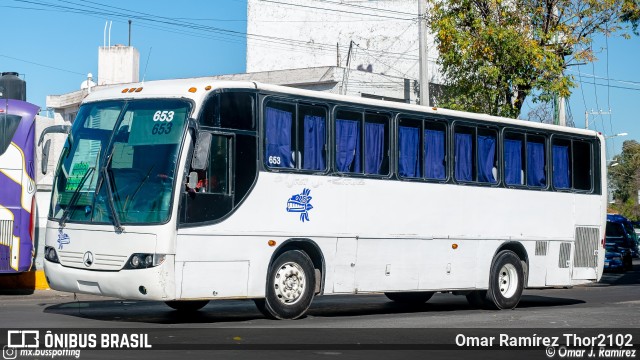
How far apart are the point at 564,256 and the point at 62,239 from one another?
10392 mm

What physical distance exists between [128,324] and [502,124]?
8.80 metres

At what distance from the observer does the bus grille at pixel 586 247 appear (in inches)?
852

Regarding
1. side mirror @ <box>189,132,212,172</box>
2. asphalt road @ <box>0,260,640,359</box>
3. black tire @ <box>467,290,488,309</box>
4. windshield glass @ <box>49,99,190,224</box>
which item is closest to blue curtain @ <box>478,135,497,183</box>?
black tire @ <box>467,290,488,309</box>

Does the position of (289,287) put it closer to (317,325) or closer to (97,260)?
(317,325)

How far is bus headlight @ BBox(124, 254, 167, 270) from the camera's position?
14258mm

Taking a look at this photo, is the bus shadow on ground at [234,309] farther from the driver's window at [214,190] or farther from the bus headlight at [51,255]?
the driver's window at [214,190]

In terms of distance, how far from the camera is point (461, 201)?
1914cm

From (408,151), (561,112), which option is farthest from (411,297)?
(561,112)

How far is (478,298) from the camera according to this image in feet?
66.1

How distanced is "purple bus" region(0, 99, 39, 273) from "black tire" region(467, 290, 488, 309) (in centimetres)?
844

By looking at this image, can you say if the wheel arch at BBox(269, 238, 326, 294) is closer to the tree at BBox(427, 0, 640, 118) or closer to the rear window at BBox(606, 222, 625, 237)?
the tree at BBox(427, 0, 640, 118)

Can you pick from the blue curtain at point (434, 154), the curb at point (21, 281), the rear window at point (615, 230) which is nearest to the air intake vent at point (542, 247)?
the blue curtain at point (434, 154)

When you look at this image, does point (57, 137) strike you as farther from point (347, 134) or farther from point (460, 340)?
point (460, 340)

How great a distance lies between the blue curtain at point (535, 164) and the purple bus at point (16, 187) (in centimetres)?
952
